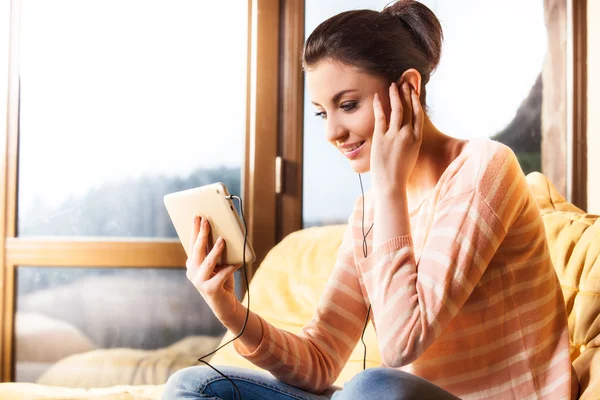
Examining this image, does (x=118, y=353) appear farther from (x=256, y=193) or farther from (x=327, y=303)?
(x=327, y=303)

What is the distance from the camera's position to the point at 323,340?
1144 millimetres

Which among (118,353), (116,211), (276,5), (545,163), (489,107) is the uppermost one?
(276,5)

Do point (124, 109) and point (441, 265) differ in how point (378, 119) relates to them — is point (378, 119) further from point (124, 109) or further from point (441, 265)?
point (124, 109)

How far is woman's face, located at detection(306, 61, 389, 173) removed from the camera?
1.04 meters

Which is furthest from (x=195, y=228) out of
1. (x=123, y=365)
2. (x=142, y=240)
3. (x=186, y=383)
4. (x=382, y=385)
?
(x=123, y=365)

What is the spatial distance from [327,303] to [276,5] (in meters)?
1.38

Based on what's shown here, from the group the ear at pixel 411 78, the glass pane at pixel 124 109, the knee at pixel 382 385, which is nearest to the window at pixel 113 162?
the glass pane at pixel 124 109

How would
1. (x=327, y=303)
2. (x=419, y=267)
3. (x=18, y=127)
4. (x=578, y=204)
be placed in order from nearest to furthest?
(x=419, y=267), (x=327, y=303), (x=578, y=204), (x=18, y=127)

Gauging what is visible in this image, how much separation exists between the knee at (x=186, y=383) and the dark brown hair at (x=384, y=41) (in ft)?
1.80

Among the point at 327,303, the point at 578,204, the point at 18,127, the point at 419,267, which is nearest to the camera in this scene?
the point at 419,267

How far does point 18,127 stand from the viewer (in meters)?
2.19

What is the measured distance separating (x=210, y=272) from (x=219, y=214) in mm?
96

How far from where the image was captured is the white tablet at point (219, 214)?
1021mm

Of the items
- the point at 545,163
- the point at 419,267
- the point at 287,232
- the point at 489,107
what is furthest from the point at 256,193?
the point at 419,267
